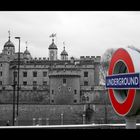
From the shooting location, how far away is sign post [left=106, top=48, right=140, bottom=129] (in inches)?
420

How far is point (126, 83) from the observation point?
11172mm

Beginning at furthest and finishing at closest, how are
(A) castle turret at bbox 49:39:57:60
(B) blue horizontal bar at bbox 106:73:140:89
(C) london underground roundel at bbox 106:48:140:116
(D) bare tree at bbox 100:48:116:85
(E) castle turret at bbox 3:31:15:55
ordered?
(E) castle turret at bbox 3:31:15:55 → (A) castle turret at bbox 49:39:57:60 → (D) bare tree at bbox 100:48:116:85 → (C) london underground roundel at bbox 106:48:140:116 → (B) blue horizontal bar at bbox 106:73:140:89

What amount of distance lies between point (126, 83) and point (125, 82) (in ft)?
0.17

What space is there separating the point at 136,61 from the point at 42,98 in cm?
4785

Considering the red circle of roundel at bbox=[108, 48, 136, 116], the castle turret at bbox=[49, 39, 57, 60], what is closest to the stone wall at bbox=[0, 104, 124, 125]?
the castle turret at bbox=[49, 39, 57, 60]

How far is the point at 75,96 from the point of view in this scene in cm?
5625

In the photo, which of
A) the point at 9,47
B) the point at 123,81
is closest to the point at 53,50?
the point at 9,47

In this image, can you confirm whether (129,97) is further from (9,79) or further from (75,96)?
(9,79)

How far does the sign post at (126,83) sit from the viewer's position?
35.0 feet

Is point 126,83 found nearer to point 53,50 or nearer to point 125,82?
point 125,82

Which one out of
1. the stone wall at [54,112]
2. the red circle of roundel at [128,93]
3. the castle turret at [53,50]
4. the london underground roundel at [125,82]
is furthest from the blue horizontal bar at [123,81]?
the castle turret at [53,50]

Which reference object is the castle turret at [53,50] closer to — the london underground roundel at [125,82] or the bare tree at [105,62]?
the bare tree at [105,62]

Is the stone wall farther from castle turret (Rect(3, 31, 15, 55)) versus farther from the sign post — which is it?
the sign post
